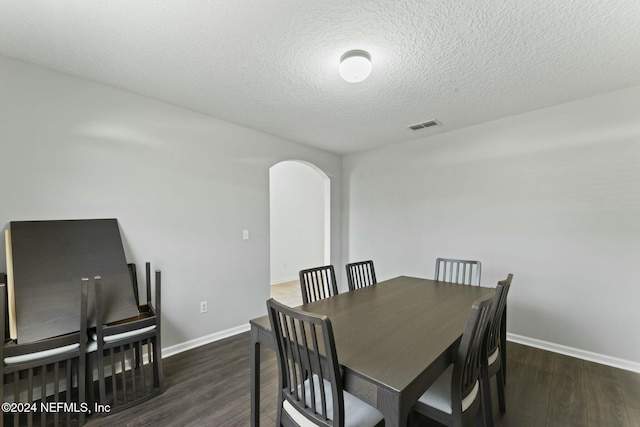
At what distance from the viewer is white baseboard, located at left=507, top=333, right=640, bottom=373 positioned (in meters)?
2.40

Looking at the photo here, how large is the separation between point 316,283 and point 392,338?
924 mm

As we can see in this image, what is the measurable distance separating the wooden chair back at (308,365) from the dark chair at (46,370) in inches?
55.2

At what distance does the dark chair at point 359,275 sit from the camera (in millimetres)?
2477

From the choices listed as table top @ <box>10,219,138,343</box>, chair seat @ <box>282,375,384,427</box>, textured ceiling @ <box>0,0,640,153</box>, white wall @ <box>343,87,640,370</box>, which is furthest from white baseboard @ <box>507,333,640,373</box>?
table top @ <box>10,219,138,343</box>

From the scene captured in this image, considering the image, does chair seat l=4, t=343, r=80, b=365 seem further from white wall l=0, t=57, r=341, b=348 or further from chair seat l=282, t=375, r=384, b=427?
chair seat l=282, t=375, r=384, b=427

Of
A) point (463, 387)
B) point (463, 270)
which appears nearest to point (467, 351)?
point (463, 387)

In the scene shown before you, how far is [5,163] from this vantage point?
1937 mm

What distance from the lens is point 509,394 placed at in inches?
81.6

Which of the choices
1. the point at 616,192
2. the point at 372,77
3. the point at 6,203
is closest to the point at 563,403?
the point at 616,192

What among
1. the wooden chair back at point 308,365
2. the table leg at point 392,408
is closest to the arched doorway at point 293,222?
the wooden chair back at point 308,365

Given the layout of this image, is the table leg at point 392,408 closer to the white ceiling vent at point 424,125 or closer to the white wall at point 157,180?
the white wall at point 157,180

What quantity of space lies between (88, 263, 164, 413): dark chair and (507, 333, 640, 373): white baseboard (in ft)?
11.6

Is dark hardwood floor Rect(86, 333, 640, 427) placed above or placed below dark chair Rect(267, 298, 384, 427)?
below

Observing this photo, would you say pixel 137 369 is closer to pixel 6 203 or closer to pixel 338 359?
pixel 6 203
